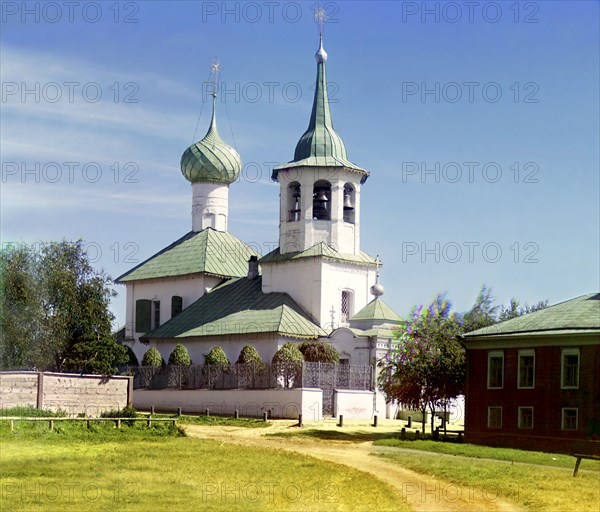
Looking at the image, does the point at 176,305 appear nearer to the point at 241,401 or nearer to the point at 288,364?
the point at 241,401

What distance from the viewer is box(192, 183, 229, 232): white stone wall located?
69.9m

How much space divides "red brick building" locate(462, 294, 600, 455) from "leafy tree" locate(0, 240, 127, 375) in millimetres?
21792

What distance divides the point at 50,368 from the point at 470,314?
23.3 m

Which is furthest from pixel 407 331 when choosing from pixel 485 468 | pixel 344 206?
pixel 344 206

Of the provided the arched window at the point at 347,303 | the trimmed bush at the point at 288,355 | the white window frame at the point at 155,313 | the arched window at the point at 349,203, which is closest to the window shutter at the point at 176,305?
the white window frame at the point at 155,313

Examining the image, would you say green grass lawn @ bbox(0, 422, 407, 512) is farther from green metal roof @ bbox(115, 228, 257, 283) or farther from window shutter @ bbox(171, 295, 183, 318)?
green metal roof @ bbox(115, 228, 257, 283)

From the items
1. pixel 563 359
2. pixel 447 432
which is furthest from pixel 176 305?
pixel 563 359

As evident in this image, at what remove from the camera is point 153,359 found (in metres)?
59.0

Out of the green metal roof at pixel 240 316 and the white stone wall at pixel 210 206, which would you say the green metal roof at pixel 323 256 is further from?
the white stone wall at pixel 210 206

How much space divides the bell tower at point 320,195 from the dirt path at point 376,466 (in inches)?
639

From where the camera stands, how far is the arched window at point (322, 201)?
197 ft

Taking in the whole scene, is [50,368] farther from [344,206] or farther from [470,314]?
[470,314]

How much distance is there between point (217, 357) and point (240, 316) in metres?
3.98

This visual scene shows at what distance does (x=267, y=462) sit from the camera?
3077 cm
